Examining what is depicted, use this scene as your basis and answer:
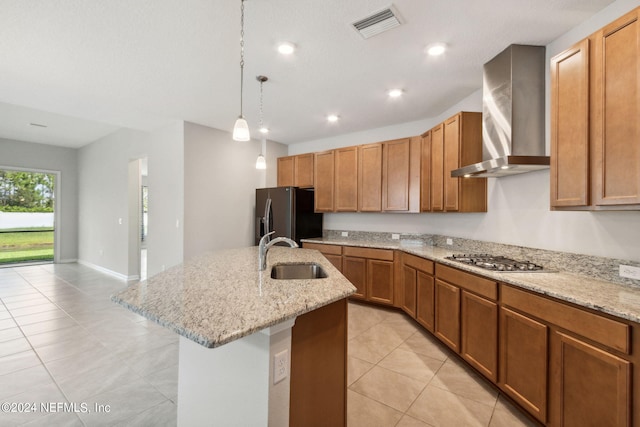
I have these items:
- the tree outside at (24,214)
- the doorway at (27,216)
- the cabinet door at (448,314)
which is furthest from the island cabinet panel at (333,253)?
the tree outside at (24,214)

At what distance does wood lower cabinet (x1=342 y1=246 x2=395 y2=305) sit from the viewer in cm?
385

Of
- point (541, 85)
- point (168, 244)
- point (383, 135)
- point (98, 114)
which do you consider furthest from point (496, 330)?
point (98, 114)

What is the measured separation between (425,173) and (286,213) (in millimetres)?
2142

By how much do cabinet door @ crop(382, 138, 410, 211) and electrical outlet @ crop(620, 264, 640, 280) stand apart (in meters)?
2.33

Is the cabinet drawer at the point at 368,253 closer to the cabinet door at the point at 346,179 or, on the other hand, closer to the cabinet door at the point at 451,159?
the cabinet door at the point at 346,179

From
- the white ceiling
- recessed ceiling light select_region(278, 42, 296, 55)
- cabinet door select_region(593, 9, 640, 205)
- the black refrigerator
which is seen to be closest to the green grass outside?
the white ceiling

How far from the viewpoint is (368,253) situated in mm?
4016

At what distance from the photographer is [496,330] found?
2.07 m

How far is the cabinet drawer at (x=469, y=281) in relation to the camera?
6.89 feet

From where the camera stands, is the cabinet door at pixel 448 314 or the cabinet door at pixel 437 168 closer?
the cabinet door at pixel 448 314

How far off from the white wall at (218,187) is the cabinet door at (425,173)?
2.74m

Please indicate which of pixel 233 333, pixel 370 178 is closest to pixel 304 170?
pixel 370 178

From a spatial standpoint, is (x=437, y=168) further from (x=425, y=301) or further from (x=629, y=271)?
(x=629, y=271)

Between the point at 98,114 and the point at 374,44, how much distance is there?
3.99 meters
